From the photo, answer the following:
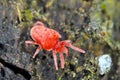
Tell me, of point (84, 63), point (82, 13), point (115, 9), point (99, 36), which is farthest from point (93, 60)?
point (115, 9)

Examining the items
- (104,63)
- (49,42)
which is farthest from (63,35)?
(104,63)

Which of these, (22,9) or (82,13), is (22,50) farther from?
(82,13)

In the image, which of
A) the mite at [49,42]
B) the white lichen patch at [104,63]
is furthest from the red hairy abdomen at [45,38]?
the white lichen patch at [104,63]

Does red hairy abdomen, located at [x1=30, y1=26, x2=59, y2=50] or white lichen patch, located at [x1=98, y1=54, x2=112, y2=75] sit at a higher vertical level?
red hairy abdomen, located at [x1=30, y1=26, x2=59, y2=50]

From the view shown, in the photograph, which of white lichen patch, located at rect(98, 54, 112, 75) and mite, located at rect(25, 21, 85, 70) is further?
white lichen patch, located at rect(98, 54, 112, 75)

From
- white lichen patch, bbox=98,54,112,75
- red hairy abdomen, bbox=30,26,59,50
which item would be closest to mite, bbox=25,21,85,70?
red hairy abdomen, bbox=30,26,59,50

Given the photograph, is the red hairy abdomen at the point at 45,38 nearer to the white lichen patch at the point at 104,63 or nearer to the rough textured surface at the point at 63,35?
the rough textured surface at the point at 63,35

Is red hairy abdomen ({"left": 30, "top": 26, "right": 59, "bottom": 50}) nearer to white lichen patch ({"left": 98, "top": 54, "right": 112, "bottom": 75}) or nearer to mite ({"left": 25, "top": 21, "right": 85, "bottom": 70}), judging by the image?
mite ({"left": 25, "top": 21, "right": 85, "bottom": 70})

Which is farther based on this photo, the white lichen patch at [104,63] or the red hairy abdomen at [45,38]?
the white lichen patch at [104,63]

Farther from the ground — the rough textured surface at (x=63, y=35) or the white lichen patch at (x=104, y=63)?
the rough textured surface at (x=63, y=35)
